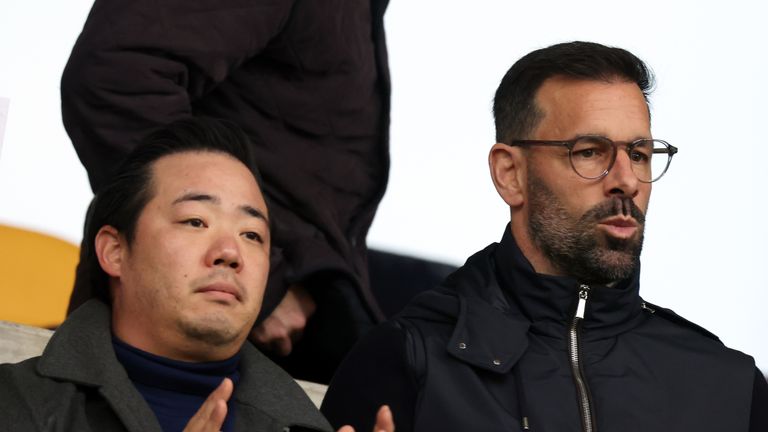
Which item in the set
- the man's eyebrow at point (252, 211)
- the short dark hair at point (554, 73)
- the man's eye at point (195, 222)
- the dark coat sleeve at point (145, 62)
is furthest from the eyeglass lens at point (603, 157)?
the dark coat sleeve at point (145, 62)

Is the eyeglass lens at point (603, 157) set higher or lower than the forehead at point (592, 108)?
lower

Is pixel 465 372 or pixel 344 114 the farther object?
pixel 344 114

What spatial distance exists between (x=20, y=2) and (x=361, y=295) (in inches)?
42.3

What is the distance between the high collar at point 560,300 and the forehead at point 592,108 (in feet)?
0.85

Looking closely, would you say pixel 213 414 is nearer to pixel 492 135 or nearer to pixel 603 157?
pixel 603 157

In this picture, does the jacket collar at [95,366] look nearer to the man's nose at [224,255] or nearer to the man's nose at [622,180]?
the man's nose at [224,255]

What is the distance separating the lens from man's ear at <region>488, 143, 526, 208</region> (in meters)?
2.95

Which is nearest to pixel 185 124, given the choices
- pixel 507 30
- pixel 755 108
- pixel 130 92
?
pixel 130 92

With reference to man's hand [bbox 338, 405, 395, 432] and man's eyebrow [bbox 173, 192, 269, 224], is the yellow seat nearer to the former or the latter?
man's eyebrow [bbox 173, 192, 269, 224]

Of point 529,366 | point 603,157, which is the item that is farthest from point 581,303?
point 603,157

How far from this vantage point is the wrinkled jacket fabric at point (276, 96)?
128 inches

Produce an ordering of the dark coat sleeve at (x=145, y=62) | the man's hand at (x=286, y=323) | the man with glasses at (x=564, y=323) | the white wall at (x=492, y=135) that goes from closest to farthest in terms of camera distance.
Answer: the man with glasses at (x=564, y=323)
the dark coat sleeve at (x=145, y=62)
the man's hand at (x=286, y=323)
the white wall at (x=492, y=135)

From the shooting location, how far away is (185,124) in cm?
294

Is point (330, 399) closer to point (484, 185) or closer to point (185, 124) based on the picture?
point (185, 124)
